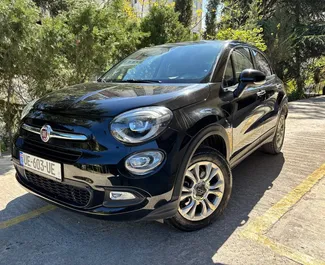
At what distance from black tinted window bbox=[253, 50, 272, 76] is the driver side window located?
0.24 metres

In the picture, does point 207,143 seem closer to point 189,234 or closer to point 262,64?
point 189,234

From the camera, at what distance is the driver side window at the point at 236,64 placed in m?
2.84

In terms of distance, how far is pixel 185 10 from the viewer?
13.2 meters

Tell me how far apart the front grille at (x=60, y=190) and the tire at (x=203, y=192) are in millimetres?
692

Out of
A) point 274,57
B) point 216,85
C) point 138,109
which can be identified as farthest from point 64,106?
point 274,57

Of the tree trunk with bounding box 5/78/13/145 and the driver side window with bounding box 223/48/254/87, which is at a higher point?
the driver side window with bounding box 223/48/254/87

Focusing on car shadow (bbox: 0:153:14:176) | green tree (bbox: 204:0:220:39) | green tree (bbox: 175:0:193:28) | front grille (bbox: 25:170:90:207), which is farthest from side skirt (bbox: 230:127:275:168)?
green tree (bbox: 204:0:220:39)

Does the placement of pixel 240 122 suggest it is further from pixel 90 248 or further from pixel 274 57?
pixel 274 57

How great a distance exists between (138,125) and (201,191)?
829 millimetres

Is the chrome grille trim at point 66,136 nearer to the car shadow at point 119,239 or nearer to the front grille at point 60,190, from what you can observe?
the front grille at point 60,190

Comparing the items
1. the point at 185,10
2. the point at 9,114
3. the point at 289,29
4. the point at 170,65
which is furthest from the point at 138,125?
the point at 289,29

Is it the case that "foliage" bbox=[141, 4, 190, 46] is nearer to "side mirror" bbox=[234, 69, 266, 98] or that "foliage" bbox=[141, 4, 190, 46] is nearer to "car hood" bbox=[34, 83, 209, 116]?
"side mirror" bbox=[234, 69, 266, 98]

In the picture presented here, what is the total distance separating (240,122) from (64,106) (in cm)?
162

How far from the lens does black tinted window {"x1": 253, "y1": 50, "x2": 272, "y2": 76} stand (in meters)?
3.69
